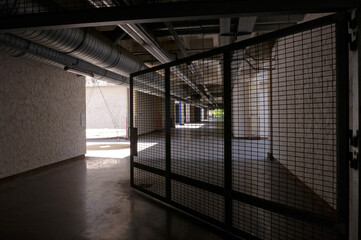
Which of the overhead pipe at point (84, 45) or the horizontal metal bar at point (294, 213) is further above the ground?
the overhead pipe at point (84, 45)

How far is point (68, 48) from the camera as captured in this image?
11.3 ft

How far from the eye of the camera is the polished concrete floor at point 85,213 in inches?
109

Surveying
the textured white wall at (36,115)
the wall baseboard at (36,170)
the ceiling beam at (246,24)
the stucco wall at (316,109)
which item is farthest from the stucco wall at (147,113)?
the wall baseboard at (36,170)

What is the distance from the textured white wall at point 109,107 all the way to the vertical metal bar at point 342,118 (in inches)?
540

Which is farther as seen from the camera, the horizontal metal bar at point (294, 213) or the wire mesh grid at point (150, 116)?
the wire mesh grid at point (150, 116)

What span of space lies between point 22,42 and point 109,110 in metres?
12.8

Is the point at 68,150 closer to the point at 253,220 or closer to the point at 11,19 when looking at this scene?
the point at 11,19

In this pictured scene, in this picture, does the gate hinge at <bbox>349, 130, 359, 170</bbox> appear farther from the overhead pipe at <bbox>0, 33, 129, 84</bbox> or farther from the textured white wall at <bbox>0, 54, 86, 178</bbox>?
the textured white wall at <bbox>0, 54, 86, 178</bbox>

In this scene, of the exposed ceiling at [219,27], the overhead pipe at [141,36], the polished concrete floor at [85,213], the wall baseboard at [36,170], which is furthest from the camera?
the wall baseboard at [36,170]

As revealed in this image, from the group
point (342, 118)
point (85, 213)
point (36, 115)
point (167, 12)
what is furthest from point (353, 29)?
point (36, 115)

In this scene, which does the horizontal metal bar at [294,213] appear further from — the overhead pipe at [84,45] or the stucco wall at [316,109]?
the overhead pipe at [84,45]

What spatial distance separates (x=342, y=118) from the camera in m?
1.83

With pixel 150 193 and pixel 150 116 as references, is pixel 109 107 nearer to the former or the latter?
pixel 150 116

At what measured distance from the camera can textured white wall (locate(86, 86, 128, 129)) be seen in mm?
15773
